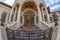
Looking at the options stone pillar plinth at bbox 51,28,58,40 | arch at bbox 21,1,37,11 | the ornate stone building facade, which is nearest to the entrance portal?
the ornate stone building facade

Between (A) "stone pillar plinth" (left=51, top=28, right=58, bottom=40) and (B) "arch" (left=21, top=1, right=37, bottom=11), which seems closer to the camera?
(A) "stone pillar plinth" (left=51, top=28, right=58, bottom=40)

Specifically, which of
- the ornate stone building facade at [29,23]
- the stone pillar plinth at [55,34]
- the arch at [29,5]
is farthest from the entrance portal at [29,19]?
the stone pillar plinth at [55,34]

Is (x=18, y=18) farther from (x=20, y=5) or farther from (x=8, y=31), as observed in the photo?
(x=8, y=31)

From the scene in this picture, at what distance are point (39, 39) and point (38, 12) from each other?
4.04ft

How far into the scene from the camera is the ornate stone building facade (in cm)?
344

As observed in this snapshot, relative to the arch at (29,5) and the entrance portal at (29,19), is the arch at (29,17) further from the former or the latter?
the arch at (29,5)

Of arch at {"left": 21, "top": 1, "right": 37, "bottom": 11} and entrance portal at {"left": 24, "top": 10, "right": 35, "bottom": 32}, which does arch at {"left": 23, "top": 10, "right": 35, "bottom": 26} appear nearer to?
entrance portal at {"left": 24, "top": 10, "right": 35, "bottom": 32}

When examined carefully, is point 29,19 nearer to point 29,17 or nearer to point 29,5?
point 29,17

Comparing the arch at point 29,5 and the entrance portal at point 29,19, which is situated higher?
the arch at point 29,5

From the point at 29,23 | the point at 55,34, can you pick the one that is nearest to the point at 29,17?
the point at 29,23

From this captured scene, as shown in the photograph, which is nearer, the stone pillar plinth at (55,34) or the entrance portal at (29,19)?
the stone pillar plinth at (55,34)

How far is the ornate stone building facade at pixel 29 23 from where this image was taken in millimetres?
3438

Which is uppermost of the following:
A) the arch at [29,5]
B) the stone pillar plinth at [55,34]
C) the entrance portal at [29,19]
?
the arch at [29,5]

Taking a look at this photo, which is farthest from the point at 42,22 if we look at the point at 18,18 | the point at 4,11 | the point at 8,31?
the point at 4,11
